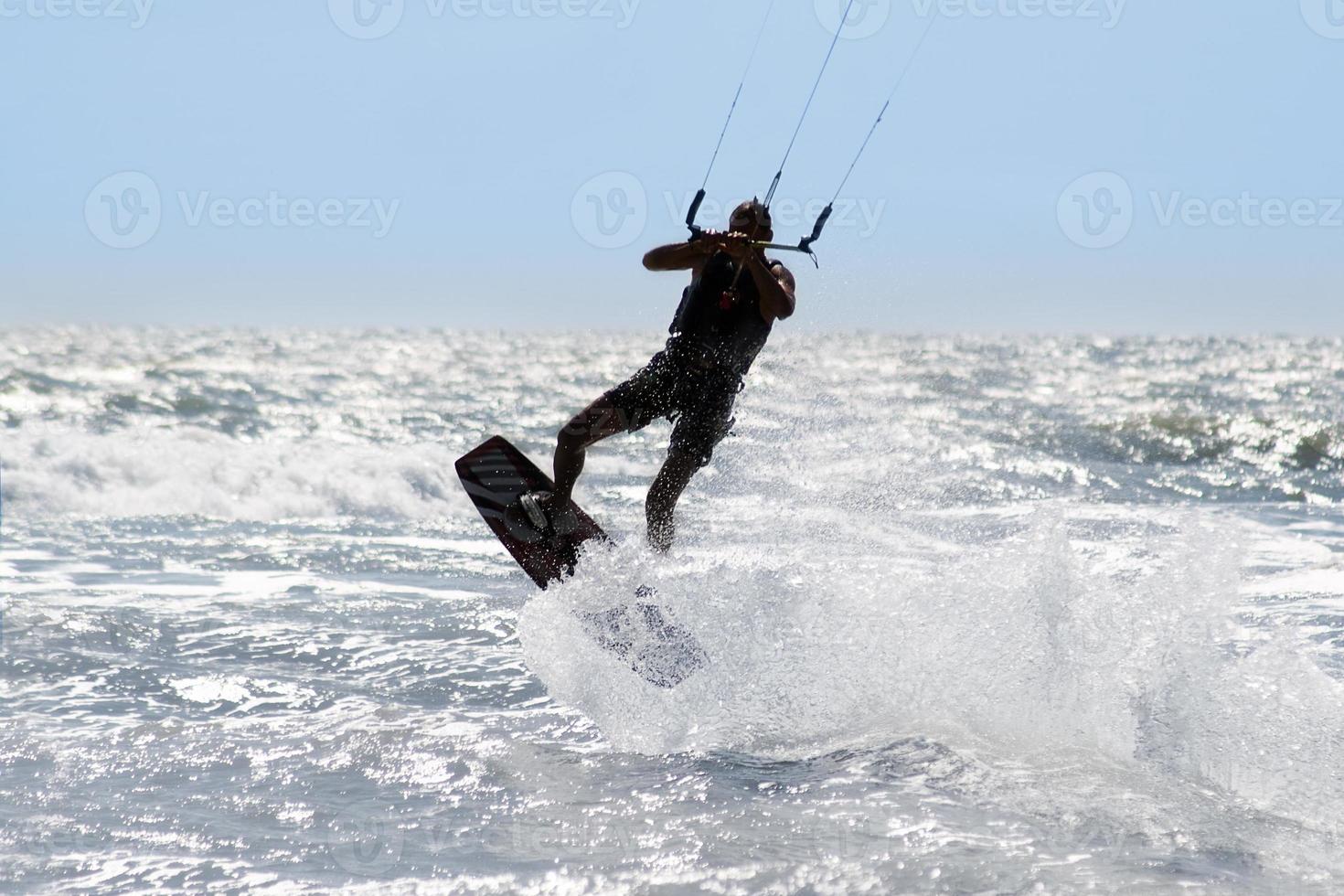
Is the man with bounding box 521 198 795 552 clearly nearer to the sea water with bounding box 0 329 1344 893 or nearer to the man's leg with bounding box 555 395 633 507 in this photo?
the man's leg with bounding box 555 395 633 507

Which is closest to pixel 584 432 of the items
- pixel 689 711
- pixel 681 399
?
pixel 681 399

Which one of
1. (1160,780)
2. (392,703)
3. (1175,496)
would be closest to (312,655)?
(392,703)

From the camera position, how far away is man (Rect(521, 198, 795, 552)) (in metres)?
5.94

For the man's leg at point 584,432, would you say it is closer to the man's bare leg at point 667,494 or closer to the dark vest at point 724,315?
the man's bare leg at point 667,494

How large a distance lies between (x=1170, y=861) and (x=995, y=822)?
53cm

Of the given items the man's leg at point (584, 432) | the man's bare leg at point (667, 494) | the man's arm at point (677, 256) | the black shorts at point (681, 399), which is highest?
the man's arm at point (677, 256)

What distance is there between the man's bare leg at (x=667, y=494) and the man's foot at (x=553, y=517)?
440mm

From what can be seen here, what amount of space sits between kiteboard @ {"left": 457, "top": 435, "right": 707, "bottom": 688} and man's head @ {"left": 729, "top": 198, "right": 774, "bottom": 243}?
63.8 inches

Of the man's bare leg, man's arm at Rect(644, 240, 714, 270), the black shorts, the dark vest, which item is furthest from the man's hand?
the man's bare leg

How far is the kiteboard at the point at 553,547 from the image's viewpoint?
552cm

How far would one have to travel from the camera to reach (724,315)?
237 inches

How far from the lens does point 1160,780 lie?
439 cm

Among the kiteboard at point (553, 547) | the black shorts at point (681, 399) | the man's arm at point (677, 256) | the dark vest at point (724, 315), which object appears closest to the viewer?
the kiteboard at point (553, 547)

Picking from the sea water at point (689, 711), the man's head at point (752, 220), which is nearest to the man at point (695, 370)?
the man's head at point (752, 220)
